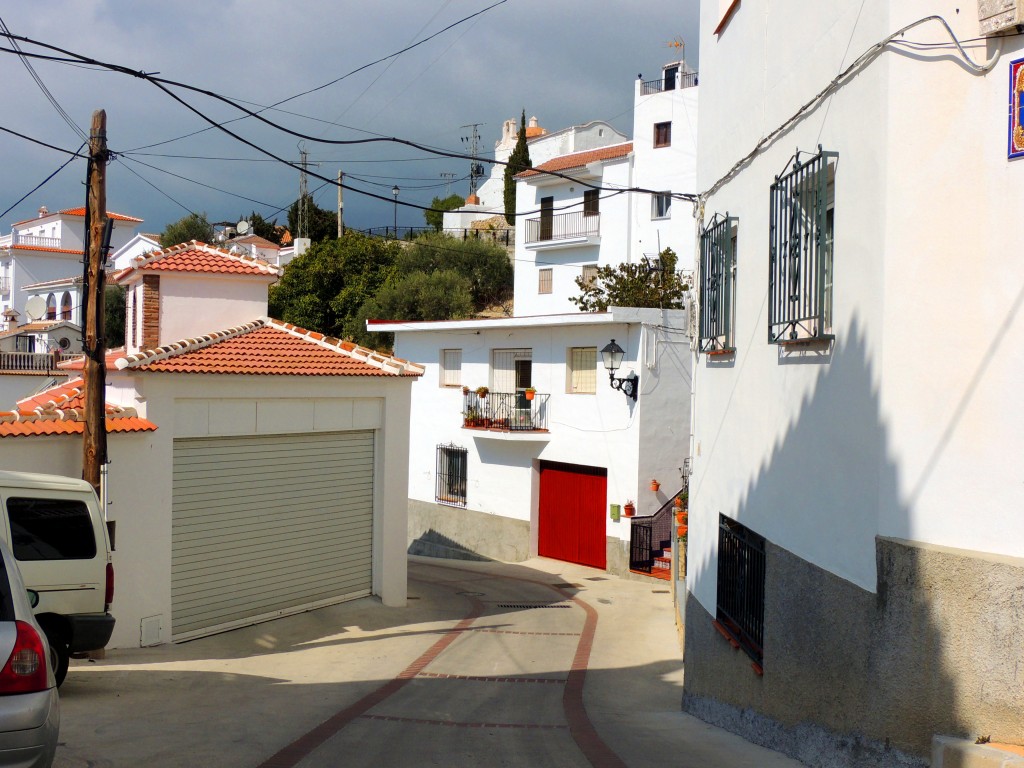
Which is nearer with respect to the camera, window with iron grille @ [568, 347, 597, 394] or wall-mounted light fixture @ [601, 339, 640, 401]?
wall-mounted light fixture @ [601, 339, 640, 401]

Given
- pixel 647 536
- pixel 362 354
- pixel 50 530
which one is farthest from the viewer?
pixel 647 536

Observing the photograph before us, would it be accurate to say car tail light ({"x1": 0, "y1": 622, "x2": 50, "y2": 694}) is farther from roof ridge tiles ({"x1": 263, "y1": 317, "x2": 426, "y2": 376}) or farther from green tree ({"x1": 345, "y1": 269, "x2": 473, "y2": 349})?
green tree ({"x1": 345, "y1": 269, "x2": 473, "y2": 349})

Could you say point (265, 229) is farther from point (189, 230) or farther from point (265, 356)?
point (265, 356)

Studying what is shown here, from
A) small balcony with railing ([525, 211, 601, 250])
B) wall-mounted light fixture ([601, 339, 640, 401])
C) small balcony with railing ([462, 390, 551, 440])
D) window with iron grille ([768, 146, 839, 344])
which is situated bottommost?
small balcony with railing ([462, 390, 551, 440])

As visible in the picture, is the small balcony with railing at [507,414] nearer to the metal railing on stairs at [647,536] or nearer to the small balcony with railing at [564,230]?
the metal railing on stairs at [647,536]

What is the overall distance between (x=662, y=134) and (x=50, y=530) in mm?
35299

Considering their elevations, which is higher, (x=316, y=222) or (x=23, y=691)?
(x=316, y=222)

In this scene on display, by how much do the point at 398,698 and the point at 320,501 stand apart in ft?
18.2

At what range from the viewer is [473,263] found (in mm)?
50125

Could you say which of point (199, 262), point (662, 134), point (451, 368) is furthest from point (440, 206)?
point (199, 262)

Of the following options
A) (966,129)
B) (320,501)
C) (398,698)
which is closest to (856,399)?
(966,129)

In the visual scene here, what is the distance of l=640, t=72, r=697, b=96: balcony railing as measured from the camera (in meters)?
41.2

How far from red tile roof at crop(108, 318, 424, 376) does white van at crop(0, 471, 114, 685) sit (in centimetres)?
332

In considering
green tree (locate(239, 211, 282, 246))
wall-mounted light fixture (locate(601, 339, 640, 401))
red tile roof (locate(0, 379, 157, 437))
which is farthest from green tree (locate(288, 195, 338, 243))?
red tile roof (locate(0, 379, 157, 437))
